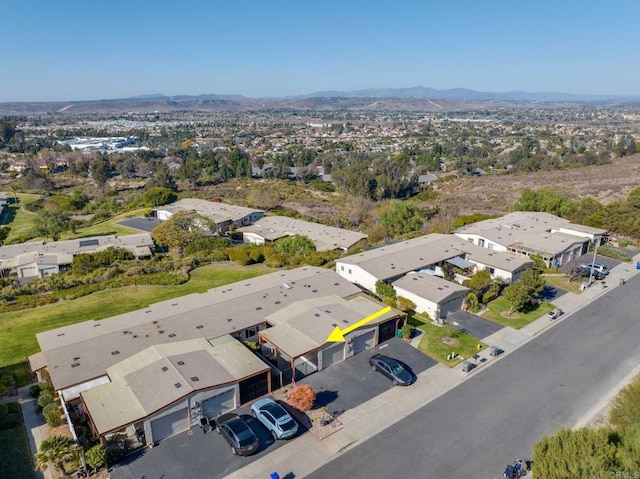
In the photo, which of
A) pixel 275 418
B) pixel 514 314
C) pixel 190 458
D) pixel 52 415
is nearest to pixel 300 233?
pixel 514 314

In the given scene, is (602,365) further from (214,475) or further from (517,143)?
(517,143)

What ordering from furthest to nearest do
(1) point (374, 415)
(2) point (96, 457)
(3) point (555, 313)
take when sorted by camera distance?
1. (3) point (555, 313)
2. (1) point (374, 415)
3. (2) point (96, 457)

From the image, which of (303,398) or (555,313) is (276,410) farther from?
(555,313)

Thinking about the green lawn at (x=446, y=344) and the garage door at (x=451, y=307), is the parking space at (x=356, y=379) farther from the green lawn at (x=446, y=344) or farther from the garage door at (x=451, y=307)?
the garage door at (x=451, y=307)

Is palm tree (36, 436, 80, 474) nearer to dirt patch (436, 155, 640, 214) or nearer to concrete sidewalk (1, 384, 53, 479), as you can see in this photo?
concrete sidewalk (1, 384, 53, 479)

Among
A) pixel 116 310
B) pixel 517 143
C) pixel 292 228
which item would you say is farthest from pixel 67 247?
pixel 517 143
